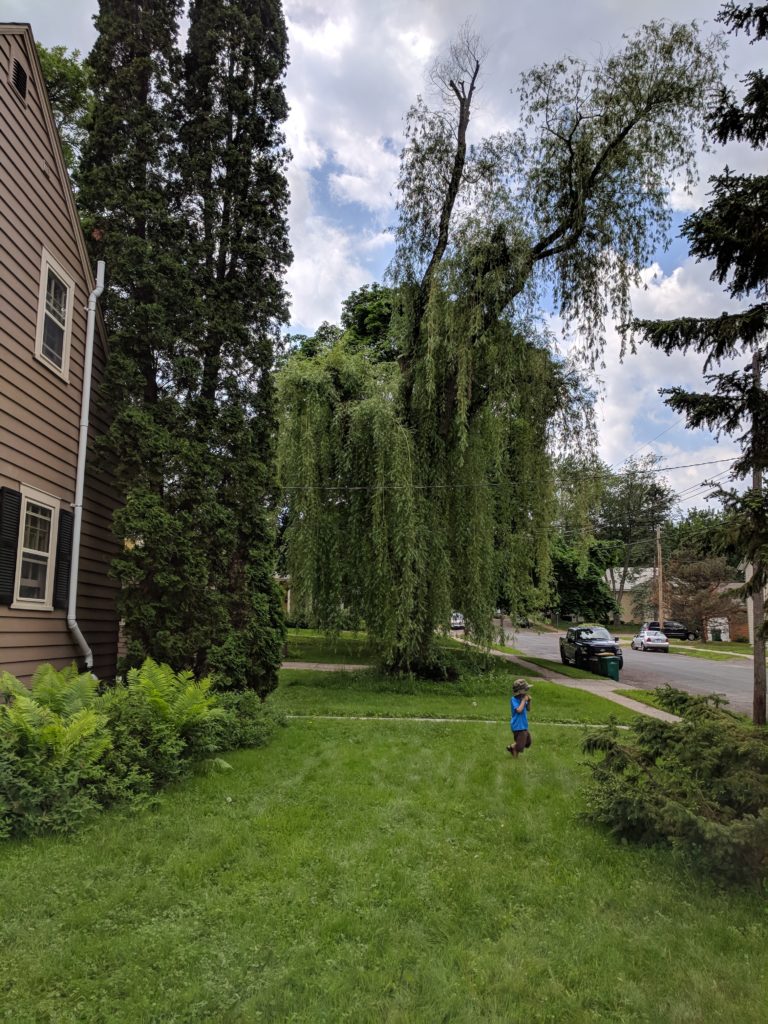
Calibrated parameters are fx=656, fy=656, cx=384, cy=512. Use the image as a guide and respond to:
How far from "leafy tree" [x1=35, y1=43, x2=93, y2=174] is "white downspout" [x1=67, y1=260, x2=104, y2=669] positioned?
8756 mm

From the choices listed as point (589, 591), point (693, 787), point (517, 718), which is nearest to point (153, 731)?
point (517, 718)

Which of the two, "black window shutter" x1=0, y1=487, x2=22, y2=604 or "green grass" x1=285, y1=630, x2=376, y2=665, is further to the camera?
"green grass" x1=285, y1=630, x2=376, y2=665

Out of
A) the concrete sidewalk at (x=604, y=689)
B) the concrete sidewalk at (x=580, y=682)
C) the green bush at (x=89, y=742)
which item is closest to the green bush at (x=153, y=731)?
the green bush at (x=89, y=742)

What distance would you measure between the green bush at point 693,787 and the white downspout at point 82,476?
20.9 feet

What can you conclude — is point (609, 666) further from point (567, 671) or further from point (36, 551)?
point (36, 551)

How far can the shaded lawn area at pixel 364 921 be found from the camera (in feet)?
9.46

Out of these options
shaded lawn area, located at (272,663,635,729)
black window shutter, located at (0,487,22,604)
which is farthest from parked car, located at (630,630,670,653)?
black window shutter, located at (0,487,22,604)

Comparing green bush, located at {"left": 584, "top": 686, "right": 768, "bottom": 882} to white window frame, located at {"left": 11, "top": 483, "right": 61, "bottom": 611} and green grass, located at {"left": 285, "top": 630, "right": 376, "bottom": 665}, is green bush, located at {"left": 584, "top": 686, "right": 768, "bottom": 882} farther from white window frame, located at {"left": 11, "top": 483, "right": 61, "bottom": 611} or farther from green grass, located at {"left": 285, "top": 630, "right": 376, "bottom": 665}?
green grass, located at {"left": 285, "top": 630, "right": 376, "bottom": 665}

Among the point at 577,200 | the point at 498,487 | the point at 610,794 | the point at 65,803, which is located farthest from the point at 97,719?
the point at 577,200

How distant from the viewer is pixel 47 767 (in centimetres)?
495

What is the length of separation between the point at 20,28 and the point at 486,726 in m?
10.6

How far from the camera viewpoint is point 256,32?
31.2 feet

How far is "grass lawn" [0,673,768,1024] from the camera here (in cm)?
288

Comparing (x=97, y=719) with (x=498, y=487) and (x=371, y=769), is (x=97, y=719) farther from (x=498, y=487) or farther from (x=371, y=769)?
(x=498, y=487)
